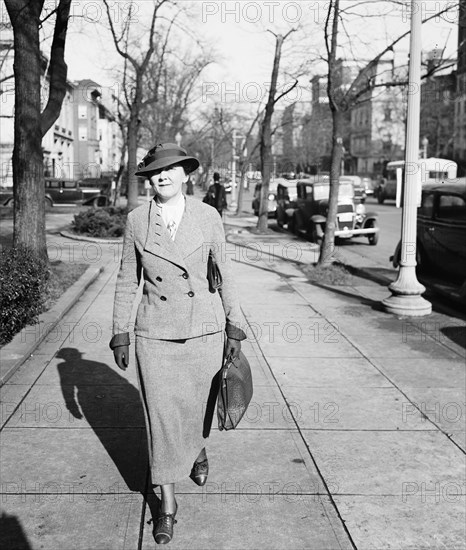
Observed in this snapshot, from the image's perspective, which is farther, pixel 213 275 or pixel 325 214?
pixel 325 214

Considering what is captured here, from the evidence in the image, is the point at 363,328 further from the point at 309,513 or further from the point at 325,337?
the point at 309,513

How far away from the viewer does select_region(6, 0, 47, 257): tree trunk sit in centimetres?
1169

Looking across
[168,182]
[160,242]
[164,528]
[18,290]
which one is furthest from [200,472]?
[18,290]

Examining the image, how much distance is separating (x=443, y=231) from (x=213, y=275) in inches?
338

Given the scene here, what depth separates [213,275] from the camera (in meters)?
4.09

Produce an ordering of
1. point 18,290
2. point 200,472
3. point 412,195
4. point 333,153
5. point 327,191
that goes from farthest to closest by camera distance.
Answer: point 327,191, point 333,153, point 412,195, point 18,290, point 200,472

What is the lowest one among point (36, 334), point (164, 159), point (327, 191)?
point (36, 334)

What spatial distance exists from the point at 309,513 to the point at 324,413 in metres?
1.81

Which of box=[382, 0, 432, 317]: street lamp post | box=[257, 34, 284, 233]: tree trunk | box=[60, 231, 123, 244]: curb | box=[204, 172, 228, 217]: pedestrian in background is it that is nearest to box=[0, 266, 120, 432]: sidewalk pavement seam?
box=[382, 0, 432, 317]: street lamp post

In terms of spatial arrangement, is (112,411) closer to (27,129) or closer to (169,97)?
(27,129)

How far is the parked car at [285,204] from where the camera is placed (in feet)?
86.7

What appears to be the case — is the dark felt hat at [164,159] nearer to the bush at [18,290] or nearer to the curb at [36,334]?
the curb at [36,334]

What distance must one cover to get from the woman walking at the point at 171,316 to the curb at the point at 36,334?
283 centimetres

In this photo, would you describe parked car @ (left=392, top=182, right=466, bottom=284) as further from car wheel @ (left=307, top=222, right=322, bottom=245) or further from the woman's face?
car wheel @ (left=307, top=222, right=322, bottom=245)
